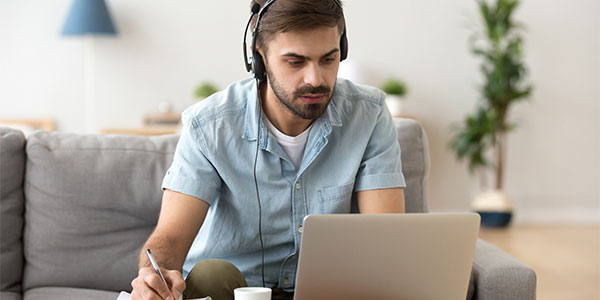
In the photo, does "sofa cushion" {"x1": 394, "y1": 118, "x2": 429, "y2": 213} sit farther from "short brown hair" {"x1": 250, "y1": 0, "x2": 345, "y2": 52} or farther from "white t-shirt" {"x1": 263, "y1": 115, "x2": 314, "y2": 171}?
"short brown hair" {"x1": 250, "y1": 0, "x2": 345, "y2": 52}

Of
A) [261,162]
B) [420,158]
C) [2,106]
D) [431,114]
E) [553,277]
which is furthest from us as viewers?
[431,114]

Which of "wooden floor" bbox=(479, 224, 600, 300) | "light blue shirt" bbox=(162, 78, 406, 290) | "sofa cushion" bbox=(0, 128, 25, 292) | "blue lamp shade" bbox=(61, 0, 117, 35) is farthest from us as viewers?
"blue lamp shade" bbox=(61, 0, 117, 35)

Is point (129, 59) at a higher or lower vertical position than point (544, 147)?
higher

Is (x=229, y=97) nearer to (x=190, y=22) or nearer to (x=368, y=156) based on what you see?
(x=368, y=156)

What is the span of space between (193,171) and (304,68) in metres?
0.34

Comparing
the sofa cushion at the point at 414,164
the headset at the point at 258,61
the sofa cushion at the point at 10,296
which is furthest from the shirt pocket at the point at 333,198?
the sofa cushion at the point at 10,296

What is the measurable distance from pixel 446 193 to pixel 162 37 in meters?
2.26

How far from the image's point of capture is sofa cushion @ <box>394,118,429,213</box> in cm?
179

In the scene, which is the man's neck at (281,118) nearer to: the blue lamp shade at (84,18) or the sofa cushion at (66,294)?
the sofa cushion at (66,294)

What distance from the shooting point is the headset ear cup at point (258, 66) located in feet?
5.11

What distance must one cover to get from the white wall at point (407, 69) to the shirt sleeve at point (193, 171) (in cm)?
289

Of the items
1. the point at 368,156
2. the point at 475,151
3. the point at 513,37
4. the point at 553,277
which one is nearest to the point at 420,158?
the point at 368,156

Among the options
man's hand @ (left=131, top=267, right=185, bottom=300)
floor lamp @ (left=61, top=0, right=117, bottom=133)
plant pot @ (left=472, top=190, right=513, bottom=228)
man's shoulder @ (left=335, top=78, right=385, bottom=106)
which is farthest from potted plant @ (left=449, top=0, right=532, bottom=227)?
man's hand @ (left=131, top=267, right=185, bottom=300)

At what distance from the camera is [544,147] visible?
4949mm
